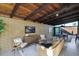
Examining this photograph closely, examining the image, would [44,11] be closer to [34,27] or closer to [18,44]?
[34,27]

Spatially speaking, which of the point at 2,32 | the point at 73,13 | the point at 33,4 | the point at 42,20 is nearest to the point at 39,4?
the point at 33,4

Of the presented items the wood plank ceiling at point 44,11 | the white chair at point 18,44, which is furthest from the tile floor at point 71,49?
the white chair at point 18,44

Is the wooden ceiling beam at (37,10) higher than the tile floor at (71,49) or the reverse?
higher

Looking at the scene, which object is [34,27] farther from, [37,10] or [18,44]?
[18,44]

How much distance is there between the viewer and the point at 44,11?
3016 mm

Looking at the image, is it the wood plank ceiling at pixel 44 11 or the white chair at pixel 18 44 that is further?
the white chair at pixel 18 44

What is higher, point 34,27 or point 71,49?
point 34,27

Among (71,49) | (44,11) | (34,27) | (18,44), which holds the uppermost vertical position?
(44,11)

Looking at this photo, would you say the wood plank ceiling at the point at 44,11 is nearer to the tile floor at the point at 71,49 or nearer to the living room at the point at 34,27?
the living room at the point at 34,27

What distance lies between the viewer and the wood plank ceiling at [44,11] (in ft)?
9.59

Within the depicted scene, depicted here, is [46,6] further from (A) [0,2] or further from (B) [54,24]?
(A) [0,2]

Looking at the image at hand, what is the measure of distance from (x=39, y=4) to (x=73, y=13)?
71 cm

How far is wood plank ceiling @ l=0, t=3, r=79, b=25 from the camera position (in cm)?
292

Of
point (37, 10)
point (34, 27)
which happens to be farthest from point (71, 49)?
point (37, 10)
